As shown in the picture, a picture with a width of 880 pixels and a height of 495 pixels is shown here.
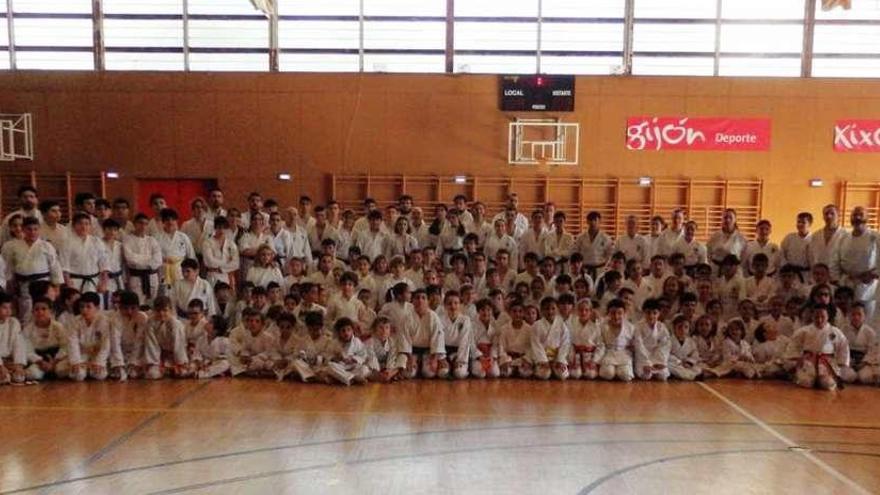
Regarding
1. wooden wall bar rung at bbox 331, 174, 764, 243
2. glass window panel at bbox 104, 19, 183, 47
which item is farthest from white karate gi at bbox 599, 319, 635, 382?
glass window panel at bbox 104, 19, 183, 47

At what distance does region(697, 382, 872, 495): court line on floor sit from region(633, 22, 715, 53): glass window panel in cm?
923

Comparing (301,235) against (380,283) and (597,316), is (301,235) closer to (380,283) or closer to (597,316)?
(380,283)

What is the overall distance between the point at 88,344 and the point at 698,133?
38.5 feet

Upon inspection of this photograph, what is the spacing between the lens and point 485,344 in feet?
24.1

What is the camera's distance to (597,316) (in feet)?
24.7

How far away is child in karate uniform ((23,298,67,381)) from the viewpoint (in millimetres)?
6807

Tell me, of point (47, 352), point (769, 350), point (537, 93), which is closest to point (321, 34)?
point (537, 93)

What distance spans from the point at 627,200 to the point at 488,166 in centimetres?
304

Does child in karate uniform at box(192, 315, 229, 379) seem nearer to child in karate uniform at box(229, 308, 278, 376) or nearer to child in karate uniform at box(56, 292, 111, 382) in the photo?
child in karate uniform at box(229, 308, 278, 376)

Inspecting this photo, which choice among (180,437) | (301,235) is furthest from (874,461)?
(301,235)

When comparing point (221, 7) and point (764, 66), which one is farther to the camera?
point (221, 7)

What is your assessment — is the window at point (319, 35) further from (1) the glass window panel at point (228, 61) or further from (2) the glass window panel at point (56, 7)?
(2) the glass window panel at point (56, 7)

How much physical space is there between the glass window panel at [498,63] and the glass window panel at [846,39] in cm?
611

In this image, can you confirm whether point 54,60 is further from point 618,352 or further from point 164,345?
point 618,352
